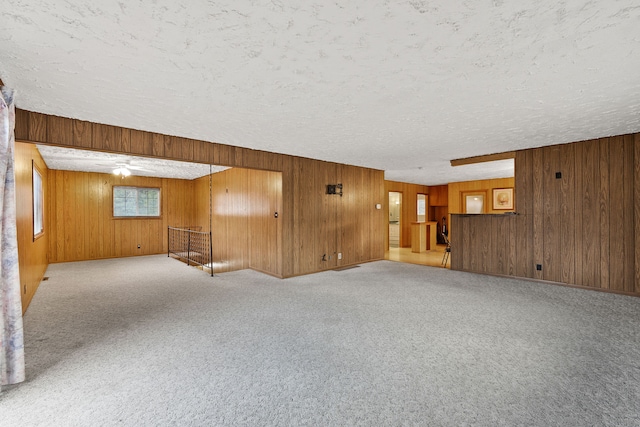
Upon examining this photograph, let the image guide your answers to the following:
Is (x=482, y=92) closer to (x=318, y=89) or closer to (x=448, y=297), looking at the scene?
(x=318, y=89)

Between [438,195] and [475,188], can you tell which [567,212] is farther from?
[438,195]

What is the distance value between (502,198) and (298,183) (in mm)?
7312

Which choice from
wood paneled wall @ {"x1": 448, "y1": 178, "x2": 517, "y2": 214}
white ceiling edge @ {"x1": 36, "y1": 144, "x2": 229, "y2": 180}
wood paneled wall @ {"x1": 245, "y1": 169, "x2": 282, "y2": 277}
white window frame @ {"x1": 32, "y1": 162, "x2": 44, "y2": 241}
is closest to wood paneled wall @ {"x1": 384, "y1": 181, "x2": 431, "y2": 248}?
wood paneled wall @ {"x1": 448, "y1": 178, "x2": 517, "y2": 214}

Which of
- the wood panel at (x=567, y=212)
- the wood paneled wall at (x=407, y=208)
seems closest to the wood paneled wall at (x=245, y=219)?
the wood panel at (x=567, y=212)

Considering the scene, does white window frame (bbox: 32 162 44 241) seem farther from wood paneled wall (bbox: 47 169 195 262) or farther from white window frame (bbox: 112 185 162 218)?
white window frame (bbox: 112 185 162 218)

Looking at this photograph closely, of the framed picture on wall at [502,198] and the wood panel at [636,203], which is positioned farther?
the framed picture on wall at [502,198]

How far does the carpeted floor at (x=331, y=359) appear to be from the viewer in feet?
5.79

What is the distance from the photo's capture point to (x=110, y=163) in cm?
662

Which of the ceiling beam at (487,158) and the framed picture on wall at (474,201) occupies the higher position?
the ceiling beam at (487,158)

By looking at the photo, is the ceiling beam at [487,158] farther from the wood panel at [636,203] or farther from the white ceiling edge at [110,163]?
the white ceiling edge at [110,163]

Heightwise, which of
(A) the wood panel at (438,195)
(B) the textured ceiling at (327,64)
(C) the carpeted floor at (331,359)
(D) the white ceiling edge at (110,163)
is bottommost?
Answer: (C) the carpeted floor at (331,359)

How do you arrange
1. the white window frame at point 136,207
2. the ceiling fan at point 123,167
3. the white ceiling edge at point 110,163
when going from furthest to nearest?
the white window frame at point 136,207, the ceiling fan at point 123,167, the white ceiling edge at point 110,163

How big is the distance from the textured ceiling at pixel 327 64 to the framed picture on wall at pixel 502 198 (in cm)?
566

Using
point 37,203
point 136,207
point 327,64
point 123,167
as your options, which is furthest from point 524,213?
point 136,207
